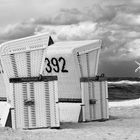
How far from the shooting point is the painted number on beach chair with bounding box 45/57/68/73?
39.6 ft

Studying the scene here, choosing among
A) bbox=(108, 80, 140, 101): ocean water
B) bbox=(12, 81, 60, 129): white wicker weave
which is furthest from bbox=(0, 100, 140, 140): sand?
bbox=(108, 80, 140, 101): ocean water

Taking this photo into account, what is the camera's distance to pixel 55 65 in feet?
40.2

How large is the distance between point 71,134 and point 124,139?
50.5 inches

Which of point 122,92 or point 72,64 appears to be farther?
point 122,92

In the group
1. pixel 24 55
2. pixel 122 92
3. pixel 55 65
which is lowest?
pixel 122 92

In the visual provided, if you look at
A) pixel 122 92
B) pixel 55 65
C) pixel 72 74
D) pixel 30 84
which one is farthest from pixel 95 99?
pixel 122 92

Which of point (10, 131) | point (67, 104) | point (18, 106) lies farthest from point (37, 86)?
point (67, 104)

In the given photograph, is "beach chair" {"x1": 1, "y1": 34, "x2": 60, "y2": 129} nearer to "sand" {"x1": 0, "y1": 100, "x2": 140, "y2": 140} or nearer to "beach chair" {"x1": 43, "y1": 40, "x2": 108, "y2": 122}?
"sand" {"x1": 0, "y1": 100, "x2": 140, "y2": 140}

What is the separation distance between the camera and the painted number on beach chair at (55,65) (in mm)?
12062

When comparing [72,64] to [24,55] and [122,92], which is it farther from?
[122,92]

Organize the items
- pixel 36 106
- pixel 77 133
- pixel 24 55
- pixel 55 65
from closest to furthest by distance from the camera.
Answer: pixel 77 133 → pixel 24 55 → pixel 36 106 → pixel 55 65

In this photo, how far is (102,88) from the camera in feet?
42.0

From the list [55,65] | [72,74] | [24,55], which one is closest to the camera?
[24,55]

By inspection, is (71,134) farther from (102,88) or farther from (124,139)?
(102,88)
